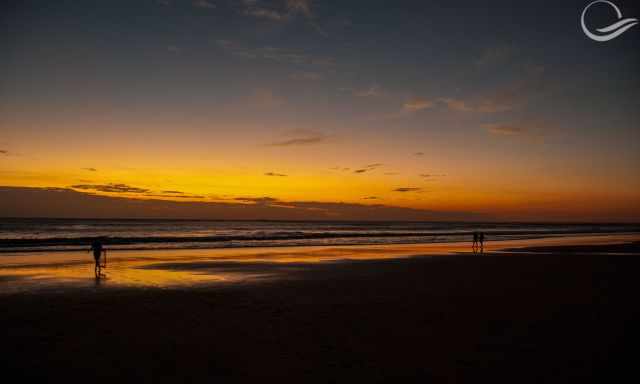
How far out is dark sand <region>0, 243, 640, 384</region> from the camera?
27.5 feet

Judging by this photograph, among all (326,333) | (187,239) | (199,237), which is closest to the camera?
(326,333)

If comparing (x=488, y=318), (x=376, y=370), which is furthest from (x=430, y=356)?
(x=488, y=318)

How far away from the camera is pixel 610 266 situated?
2628 centimetres

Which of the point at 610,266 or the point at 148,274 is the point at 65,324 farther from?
the point at 610,266

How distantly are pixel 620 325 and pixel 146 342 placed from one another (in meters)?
12.4

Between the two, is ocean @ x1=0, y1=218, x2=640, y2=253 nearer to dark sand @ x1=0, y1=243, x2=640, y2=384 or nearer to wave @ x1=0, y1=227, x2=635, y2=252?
wave @ x1=0, y1=227, x2=635, y2=252

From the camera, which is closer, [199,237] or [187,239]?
[187,239]

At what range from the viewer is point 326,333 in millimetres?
10961

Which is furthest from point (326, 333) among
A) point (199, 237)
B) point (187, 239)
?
point (199, 237)

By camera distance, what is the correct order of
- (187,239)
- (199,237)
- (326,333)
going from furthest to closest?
(199,237) < (187,239) < (326,333)

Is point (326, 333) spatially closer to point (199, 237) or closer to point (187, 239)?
point (187, 239)

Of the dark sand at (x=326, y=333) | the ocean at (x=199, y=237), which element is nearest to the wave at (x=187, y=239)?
the ocean at (x=199, y=237)

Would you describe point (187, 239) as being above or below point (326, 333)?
below

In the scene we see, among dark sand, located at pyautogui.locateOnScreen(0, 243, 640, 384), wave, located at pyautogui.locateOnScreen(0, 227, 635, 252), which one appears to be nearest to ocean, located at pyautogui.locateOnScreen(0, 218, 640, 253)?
wave, located at pyautogui.locateOnScreen(0, 227, 635, 252)
